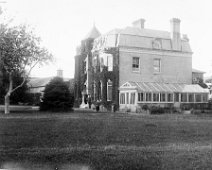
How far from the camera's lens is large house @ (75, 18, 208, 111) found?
34.3 metres

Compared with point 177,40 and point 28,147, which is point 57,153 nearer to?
point 28,147

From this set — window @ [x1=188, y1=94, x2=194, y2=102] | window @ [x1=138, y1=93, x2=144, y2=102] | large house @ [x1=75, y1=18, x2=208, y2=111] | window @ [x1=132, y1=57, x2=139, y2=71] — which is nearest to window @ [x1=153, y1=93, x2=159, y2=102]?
large house @ [x1=75, y1=18, x2=208, y2=111]

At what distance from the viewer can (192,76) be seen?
42.7 metres

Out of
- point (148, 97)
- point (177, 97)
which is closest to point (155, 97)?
point (148, 97)

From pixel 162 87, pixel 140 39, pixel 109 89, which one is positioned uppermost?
pixel 140 39

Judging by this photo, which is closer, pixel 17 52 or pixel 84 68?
pixel 17 52

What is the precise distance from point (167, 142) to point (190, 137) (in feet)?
6.08

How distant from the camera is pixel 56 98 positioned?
32.6 metres

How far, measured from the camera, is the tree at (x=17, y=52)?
28.6 m

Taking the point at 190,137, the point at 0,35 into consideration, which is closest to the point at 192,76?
the point at 0,35

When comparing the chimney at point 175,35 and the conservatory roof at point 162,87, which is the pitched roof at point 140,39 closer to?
the chimney at point 175,35

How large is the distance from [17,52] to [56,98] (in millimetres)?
5940

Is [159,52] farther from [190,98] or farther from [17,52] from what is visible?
[17,52]

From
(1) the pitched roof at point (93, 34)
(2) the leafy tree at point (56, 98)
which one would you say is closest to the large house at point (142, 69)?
(1) the pitched roof at point (93, 34)
